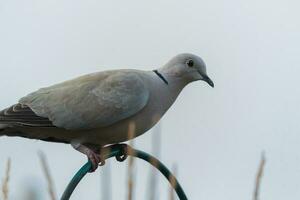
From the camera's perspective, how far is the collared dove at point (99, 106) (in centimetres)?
501

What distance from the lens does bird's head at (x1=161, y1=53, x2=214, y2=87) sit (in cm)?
547

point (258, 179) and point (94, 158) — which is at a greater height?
point (258, 179)

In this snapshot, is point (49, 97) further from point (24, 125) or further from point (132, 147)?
point (132, 147)

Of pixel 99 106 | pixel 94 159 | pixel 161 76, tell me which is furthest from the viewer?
pixel 161 76

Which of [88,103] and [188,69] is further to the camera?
[188,69]

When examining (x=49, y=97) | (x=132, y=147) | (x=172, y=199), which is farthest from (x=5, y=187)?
(x=49, y=97)

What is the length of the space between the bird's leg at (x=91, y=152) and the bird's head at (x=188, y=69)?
0.84m

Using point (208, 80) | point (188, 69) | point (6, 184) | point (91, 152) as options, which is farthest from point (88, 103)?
point (6, 184)

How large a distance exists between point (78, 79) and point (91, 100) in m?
0.27

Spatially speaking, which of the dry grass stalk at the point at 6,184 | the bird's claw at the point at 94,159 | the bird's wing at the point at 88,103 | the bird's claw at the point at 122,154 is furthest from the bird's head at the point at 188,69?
the dry grass stalk at the point at 6,184

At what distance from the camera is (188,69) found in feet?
18.0

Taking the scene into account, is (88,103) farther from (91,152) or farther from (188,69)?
(188,69)

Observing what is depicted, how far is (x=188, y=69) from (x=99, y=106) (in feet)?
2.60

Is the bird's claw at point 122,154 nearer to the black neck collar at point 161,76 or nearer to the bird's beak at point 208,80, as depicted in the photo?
the black neck collar at point 161,76
